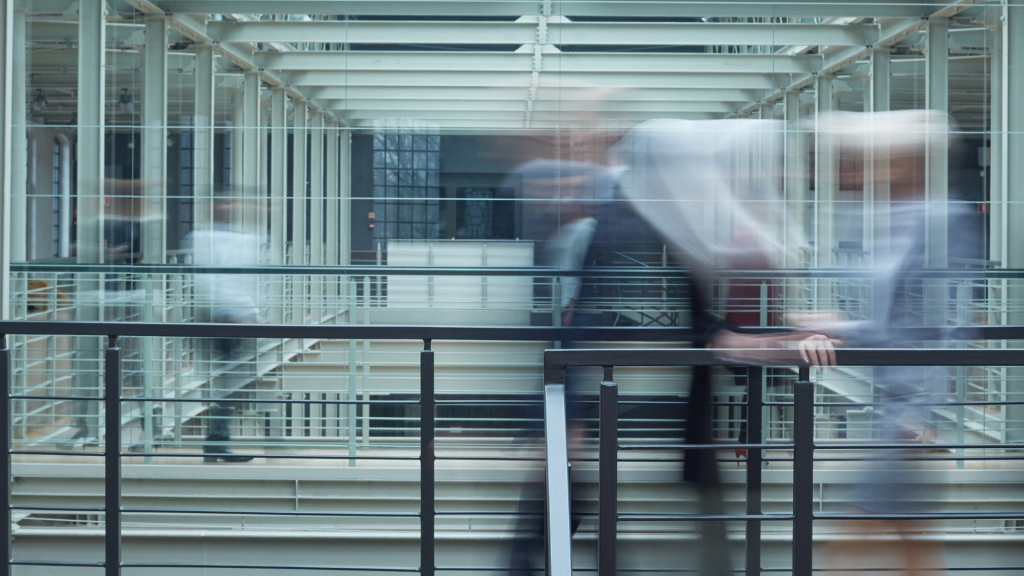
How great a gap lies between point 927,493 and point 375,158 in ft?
10.8

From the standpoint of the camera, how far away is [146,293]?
3.96 meters

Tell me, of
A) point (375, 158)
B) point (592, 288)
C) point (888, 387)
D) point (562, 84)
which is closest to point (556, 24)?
point (562, 84)

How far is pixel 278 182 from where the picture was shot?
4051mm

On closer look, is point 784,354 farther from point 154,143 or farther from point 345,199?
point 154,143

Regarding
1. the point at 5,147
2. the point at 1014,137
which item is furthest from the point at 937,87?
the point at 5,147

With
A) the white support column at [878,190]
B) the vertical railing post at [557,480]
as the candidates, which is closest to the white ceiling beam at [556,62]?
the white support column at [878,190]

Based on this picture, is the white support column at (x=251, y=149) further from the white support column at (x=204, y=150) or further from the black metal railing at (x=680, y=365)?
the black metal railing at (x=680, y=365)

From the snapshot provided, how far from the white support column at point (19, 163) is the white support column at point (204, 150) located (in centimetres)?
74

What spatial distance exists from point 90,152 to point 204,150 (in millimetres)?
515

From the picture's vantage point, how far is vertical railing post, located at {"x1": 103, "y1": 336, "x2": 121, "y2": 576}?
1268 mm

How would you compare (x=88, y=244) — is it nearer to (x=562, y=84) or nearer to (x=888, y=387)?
(x=562, y=84)

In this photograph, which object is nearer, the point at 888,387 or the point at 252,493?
the point at 888,387

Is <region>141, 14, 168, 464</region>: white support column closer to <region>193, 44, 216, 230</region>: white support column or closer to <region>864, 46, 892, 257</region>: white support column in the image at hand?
<region>193, 44, 216, 230</region>: white support column

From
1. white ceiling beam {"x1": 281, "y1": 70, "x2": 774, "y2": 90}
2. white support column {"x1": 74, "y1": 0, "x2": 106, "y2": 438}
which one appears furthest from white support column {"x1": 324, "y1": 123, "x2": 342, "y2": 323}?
white support column {"x1": 74, "y1": 0, "x2": 106, "y2": 438}
